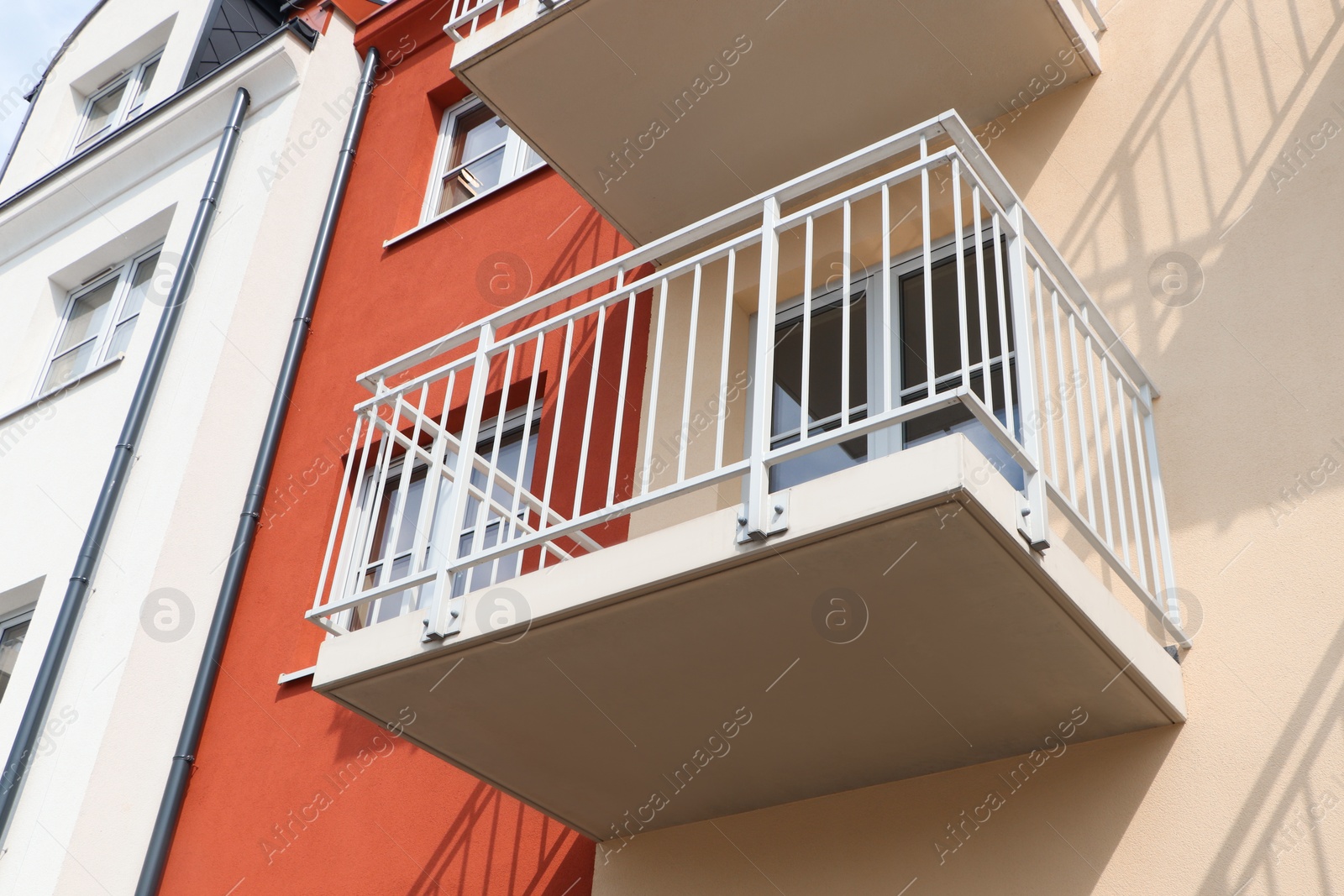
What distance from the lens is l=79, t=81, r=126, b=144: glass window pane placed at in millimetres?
13672

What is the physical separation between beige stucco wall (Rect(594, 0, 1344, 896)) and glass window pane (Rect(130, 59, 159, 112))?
989cm

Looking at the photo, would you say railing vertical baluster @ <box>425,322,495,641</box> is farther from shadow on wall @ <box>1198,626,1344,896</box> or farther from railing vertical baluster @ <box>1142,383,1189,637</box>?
shadow on wall @ <box>1198,626,1344,896</box>

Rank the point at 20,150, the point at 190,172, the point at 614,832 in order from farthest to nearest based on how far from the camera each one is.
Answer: the point at 20,150
the point at 190,172
the point at 614,832

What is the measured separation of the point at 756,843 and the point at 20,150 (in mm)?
12159

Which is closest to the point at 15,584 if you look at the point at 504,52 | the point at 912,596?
the point at 504,52

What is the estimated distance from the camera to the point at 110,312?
11.2 m

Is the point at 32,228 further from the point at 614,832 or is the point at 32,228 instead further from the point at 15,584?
the point at 614,832

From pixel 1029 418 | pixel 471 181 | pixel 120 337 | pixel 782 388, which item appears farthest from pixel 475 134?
pixel 1029 418

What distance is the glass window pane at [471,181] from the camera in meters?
9.90

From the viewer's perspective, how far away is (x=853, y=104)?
6707 mm

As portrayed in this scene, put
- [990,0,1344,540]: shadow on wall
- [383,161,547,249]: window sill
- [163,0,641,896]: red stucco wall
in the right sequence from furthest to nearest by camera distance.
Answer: [383,161,547,249]: window sill < [163,0,641,896]: red stucco wall < [990,0,1344,540]: shadow on wall

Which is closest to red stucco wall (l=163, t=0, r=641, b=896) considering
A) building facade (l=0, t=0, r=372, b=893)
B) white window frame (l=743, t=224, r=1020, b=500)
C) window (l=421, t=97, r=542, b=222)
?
window (l=421, t=97, r=542, b=222)

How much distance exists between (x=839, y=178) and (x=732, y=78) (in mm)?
1705

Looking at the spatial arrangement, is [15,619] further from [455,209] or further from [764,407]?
[764,407]
